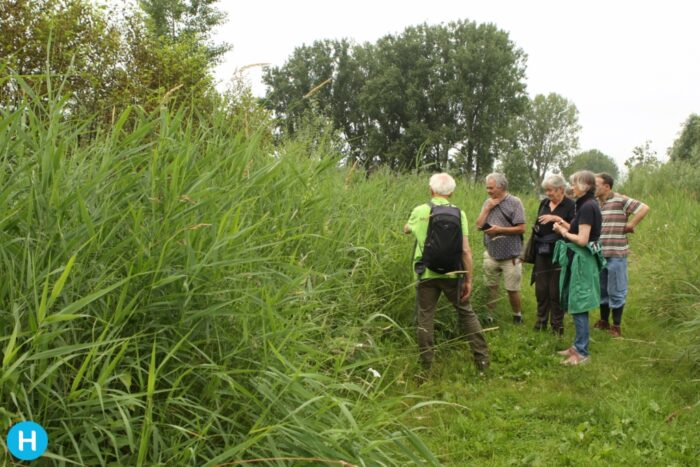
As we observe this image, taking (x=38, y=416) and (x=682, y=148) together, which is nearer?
(x=38, y=416)

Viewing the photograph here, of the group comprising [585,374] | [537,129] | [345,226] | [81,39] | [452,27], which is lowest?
[585,374]

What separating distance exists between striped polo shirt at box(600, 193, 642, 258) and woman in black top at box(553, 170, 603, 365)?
1241 mm

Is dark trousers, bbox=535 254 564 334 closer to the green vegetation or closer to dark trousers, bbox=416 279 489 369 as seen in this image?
the green vegetation

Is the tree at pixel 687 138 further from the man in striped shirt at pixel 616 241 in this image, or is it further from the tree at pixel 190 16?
the man in striped shirt at pixel 616 241

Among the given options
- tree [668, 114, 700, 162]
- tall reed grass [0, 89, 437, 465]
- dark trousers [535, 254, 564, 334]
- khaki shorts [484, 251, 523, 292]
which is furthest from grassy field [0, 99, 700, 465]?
tree [668, 114, 700, 162]

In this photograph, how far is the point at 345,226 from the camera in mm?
4887

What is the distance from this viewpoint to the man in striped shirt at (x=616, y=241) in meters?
6.88

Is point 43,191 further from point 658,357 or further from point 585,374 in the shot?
point 658,357

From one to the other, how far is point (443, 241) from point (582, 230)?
5.23ft

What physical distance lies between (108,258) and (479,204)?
877cm

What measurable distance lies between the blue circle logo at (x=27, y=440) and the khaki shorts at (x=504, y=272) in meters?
5.83

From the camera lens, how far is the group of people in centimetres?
520

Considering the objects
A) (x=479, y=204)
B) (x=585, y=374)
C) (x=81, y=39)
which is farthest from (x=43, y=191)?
(x=479, y=204)

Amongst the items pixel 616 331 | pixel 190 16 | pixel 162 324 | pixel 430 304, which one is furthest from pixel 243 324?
pixel 190 16
